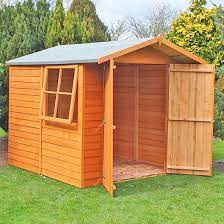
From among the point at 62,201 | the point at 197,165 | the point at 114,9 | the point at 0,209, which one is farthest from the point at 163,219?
the point at 114,9

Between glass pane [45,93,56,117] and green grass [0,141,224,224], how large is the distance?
1228 mm

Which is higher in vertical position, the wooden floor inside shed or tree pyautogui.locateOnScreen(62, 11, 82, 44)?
tree pyautogui.locateOnScreen(62, 11, 82, 44)

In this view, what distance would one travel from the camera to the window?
7762 mm

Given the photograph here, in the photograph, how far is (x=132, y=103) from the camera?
10242 millimetres

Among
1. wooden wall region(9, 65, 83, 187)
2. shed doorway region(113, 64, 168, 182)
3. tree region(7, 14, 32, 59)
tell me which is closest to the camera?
wooden wall region(9, 65, 83, 187)

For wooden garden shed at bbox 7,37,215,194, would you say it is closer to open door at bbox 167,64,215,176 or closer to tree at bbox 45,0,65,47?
open door at bbox 167,64,215,176

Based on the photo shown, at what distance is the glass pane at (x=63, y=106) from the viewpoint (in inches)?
328

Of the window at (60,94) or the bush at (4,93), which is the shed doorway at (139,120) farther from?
the bush at (4,93)

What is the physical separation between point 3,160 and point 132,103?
313 centimetres

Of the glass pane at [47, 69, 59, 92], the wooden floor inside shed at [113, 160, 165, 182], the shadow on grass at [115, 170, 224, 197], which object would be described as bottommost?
the shadow on grass at [115, 170, 224, 197]

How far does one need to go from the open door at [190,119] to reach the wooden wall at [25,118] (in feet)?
8.39

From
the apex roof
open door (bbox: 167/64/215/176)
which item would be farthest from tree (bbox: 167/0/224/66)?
the apex roof

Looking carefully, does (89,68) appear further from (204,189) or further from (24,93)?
(204,189)

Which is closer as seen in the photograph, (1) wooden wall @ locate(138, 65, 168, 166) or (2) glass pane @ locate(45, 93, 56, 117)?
(2) glass pane @ locate(45, 93, 56, 117)
